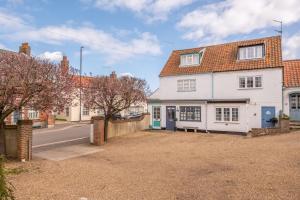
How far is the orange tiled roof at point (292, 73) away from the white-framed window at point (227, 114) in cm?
525

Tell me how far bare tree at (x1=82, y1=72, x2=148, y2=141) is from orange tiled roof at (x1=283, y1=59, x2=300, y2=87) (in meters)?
14.2

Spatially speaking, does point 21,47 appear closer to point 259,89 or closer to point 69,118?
point 69,118

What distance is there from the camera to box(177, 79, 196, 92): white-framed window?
27.6 meters

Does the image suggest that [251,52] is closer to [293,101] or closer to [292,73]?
[292,73]

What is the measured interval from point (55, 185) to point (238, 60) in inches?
853

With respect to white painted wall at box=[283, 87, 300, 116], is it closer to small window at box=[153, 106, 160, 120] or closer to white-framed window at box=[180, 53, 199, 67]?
white-framed window at box=[180, 53, 199, 67]

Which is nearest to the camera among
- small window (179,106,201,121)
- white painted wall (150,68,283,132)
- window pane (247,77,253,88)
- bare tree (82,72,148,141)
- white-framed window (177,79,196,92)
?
bare tree (82,72,148,141)

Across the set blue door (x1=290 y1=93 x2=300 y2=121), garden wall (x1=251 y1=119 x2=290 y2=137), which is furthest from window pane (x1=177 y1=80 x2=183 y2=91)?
blue door (x1=290 y1=93 x2=300 y2=121)

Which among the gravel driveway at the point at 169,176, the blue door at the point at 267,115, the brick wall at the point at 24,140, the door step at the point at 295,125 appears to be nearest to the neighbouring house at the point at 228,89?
the blue door at the point at 267,115

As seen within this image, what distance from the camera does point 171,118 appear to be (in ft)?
91.0

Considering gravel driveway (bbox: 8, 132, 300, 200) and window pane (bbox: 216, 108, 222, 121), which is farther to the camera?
window pane (bbox: 216, 108, 222, 121)

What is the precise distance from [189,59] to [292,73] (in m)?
10.2

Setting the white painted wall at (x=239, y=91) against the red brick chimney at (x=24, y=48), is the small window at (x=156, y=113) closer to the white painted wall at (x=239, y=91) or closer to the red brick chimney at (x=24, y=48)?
the white painted wall at (x=239, y=91)

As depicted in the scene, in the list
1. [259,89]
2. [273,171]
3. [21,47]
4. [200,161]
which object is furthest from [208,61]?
[21,47]
